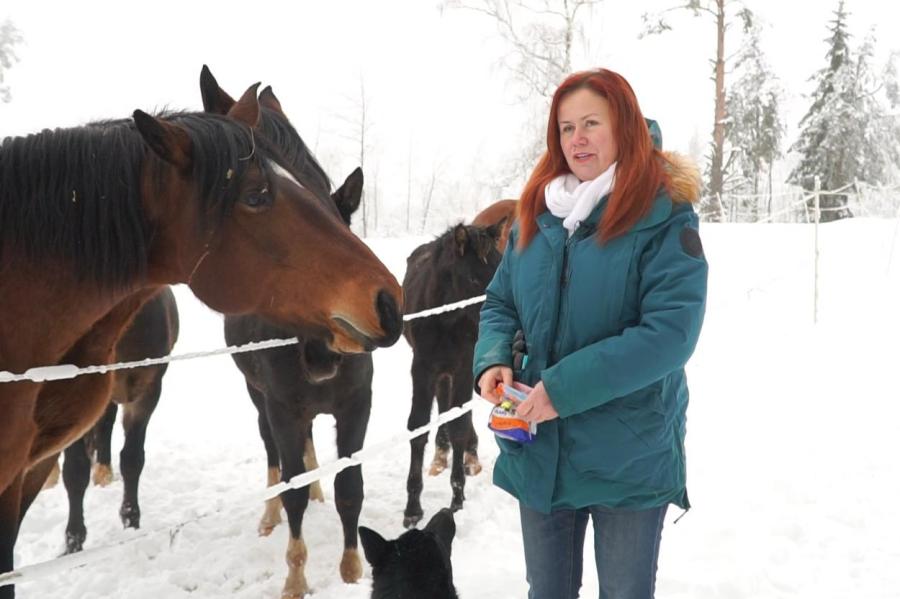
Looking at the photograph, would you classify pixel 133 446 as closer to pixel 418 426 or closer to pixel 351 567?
Result: pixel 351 567

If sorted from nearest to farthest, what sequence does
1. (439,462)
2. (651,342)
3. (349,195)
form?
(651,342) < (349,195) < (439,462)

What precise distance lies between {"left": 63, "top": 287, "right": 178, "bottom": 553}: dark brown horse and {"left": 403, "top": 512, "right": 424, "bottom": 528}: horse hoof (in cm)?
188

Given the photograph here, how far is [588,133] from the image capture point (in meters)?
1.74

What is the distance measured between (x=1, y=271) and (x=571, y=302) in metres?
1.57

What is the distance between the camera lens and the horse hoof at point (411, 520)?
4145 millimetres

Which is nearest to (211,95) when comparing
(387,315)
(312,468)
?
(387,315)

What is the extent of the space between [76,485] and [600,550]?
3.48 metres

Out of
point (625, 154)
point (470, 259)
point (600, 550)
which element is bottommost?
point (600, 550)

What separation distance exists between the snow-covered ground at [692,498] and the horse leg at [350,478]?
0.56ft

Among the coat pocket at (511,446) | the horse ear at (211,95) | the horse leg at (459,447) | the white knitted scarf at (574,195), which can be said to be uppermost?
the horse ear at (211,95)

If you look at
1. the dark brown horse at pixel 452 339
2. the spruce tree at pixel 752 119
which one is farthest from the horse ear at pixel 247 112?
the spruce tree at pixel 752 119

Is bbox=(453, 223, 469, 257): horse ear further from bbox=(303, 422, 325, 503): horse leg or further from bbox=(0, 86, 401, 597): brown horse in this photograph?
bbox=(0, 86, 401, 597): brown horse

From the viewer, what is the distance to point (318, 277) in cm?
178

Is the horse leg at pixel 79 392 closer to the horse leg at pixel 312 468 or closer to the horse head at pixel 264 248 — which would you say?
the horse head at pixel 264 248
